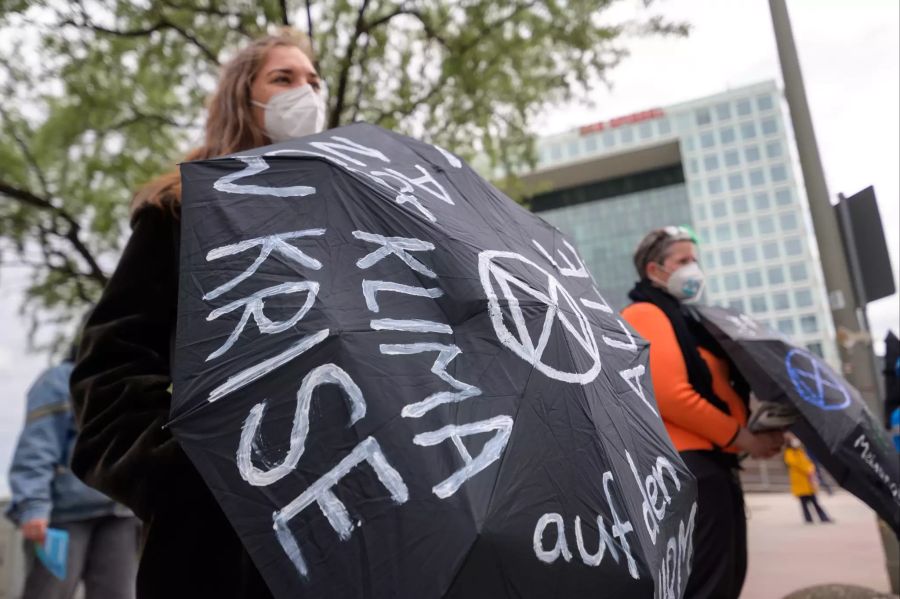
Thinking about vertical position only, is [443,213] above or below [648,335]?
above

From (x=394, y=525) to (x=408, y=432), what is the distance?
14 cm

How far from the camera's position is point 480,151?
9.80 m

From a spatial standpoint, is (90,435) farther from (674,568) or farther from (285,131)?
(674,568)

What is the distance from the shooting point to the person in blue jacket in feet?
11.8

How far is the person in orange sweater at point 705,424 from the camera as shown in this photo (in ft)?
9.38

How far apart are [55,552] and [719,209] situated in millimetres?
86943

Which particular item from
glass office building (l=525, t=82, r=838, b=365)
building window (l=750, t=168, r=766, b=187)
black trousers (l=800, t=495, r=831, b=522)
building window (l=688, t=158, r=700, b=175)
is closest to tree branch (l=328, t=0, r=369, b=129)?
black trousers (l=800, t=495, r=831, b=522)

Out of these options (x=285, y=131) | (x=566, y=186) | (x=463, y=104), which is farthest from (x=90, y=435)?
(x=566, y=186)

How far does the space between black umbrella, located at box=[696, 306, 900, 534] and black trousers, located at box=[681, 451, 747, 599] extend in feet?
1.09

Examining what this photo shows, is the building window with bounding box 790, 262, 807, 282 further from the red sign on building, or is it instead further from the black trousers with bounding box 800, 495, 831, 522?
the black trousers with bounding box 800, 495, 831, 522

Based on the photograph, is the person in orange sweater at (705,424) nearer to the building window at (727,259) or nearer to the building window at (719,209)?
the building window at (719,209)

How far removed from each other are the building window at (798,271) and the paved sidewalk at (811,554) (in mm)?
72848

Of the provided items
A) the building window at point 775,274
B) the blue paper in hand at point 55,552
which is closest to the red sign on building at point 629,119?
the building window at point 775,274

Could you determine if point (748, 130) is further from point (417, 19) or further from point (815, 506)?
point (417, 19)
